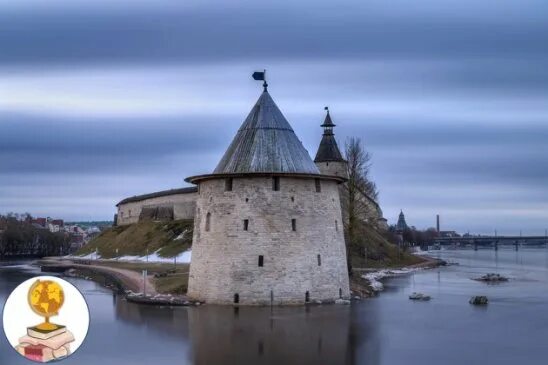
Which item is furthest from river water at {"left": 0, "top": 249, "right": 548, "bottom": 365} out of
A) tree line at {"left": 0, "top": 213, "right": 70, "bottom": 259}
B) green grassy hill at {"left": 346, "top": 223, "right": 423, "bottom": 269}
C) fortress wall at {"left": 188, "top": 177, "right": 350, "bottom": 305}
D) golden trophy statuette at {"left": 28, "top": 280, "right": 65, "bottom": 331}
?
tree line at {"left": 0, "top": 213, "right": 70, "bottom": 259}

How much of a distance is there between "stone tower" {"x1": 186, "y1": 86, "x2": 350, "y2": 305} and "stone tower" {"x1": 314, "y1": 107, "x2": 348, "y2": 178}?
31.0 m

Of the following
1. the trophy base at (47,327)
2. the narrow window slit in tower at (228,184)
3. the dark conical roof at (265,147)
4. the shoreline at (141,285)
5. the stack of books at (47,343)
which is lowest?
the shoreline at (141,285)

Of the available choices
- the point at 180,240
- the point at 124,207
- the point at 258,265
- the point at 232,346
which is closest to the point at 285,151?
the point at 258,265

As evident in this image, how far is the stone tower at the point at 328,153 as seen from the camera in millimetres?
56875

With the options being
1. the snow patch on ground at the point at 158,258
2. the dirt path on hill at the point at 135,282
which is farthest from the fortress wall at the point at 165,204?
the dirt path on hill at the point at 135,282

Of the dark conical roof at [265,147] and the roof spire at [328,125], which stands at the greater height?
the roof spire at [328,125]

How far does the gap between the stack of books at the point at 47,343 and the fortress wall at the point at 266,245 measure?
17280 mm

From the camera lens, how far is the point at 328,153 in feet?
189

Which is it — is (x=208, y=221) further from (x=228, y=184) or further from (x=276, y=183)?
(x=276, y=183)

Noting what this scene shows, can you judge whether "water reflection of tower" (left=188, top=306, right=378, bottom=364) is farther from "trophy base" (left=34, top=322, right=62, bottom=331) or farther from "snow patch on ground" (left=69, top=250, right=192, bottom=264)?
"snow patch on ground" (left=69, top=250, right=192, bottom=264)

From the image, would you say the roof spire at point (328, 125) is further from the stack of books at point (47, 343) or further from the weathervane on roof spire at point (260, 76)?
the stack of books at point (47, 343)

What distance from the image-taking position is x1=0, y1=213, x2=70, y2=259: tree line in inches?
3391

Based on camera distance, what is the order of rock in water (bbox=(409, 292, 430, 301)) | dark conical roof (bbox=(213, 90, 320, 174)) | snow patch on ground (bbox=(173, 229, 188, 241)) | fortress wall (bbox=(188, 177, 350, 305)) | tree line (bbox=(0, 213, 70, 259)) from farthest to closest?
1. tree line (bbox=(0, 213, 70, 259))
2. snow patch on ground (bbox=(173, 229, 188, 241))
3. rock in water (bbox=(409, 292, 430, 301))
4. dark conical roof (bbox=(213, 90, 320, 174))
5. fortress wall (bbox=(188, 177, 350, 305))

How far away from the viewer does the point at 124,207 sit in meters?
73.6
